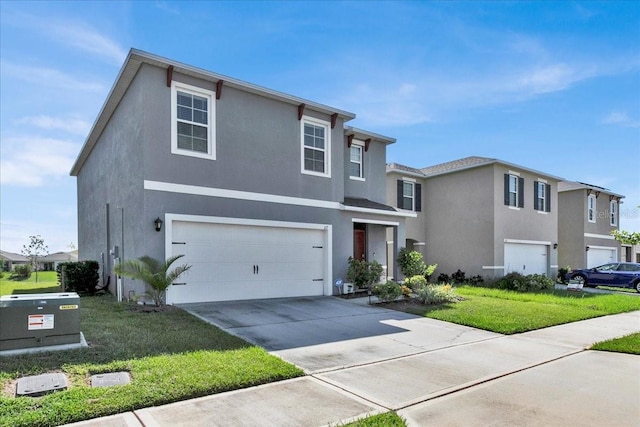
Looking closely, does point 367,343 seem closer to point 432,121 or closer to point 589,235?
point 432,121

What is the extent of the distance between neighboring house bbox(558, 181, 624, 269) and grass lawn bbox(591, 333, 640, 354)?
19.8 m

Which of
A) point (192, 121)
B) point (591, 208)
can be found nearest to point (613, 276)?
point (591, 208)

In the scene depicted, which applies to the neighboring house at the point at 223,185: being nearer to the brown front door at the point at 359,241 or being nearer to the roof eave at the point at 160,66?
the roof eave at the point at 160,66

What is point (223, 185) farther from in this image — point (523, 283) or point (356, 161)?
point (523, 283)

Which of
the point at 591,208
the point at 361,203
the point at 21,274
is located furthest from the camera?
the point at 21,274

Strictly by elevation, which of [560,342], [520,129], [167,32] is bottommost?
[560,342]

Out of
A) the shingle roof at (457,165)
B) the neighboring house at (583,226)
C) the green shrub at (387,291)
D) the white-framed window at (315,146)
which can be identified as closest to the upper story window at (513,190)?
the shingle roof at (457,165)

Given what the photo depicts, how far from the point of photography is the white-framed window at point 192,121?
415 inches

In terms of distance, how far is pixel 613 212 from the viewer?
1117 inches

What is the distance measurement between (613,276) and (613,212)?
10.9 meters

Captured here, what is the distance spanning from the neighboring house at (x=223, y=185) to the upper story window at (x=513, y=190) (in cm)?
832

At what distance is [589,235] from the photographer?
25.5 metres

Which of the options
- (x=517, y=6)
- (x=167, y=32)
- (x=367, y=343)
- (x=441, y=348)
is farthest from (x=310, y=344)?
(x=517, y=6)

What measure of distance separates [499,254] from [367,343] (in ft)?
46.5
